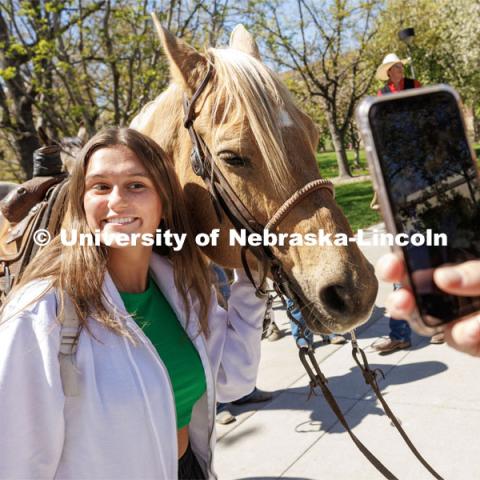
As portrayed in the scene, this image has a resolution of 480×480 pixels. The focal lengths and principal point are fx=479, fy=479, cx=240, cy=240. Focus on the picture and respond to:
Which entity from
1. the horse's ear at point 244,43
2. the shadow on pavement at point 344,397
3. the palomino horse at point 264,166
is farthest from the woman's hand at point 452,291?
the shadow on pavement at point 344,397

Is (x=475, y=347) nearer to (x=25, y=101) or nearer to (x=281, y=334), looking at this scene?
(x=281, y=334)

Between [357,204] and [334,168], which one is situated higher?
[334,168]

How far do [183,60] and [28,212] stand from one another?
1.44 meters

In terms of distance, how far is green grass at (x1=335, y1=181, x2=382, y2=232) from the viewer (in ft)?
38.4

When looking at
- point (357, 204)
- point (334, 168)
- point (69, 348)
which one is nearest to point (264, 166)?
point (69, 348)

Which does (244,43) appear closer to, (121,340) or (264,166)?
(264,166)

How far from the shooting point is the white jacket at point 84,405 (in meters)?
1.34

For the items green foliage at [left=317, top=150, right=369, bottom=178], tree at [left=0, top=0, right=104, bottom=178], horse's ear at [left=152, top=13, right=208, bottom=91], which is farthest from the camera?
green foliage at [left=317, top=150, right=369, bottom=178]

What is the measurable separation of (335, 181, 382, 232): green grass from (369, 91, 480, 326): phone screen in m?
10.1

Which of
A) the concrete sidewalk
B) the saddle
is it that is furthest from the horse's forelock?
the concrete sidewalk

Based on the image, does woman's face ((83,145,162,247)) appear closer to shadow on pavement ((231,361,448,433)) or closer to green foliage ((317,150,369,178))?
shadow on pavement ((231,361,448,433))

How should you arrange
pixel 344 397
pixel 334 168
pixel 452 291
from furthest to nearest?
pixel 334 168 → pixel 344 397 → pixel 452 291

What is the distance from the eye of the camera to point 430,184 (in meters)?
0.95

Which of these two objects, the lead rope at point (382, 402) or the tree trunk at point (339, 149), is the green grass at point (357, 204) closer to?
the tree trunk at point (339, 149)
